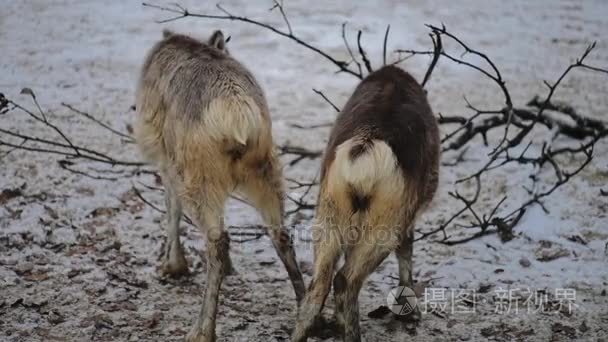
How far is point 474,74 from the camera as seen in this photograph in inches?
407

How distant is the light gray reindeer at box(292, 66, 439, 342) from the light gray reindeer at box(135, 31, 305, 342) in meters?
0.52

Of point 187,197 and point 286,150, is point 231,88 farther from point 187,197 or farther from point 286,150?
point 286,150

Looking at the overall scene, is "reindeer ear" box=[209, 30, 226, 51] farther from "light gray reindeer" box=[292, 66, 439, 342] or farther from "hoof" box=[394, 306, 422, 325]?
"hoof" box=[394, 306, 422, 325]

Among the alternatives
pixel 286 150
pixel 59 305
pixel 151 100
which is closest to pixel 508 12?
pixel 286 150

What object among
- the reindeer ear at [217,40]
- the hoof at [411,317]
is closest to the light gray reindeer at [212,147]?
the reindeer ear at [217,40]

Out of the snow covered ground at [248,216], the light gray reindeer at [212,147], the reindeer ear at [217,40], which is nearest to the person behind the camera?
the light gray reindeer at [212,147]

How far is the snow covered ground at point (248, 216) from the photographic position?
5215 millimetres

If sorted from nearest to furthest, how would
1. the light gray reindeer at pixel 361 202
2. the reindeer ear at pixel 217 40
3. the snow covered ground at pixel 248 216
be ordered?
the light gray reindeer at pixel 361 202 < the snow covered ground at pixel 248 216 < the reindeer ear at pixel 217 40

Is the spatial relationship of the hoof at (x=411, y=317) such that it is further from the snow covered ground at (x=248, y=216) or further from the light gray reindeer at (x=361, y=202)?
the light gray reindeer at (x=361, y=202)

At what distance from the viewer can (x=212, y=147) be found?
4.57m

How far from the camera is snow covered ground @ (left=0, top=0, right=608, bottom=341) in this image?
17.1 feet

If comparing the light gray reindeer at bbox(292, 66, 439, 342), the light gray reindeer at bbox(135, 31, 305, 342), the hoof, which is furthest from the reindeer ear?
the hoof

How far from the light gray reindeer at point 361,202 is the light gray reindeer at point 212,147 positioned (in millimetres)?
525

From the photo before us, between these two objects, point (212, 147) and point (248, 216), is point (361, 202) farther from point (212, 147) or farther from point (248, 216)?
point (248, 216)
